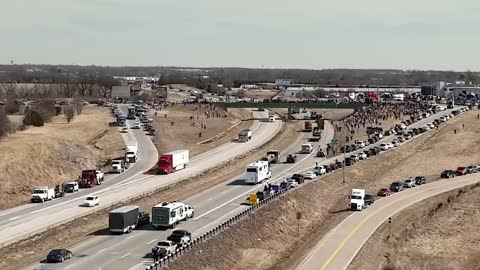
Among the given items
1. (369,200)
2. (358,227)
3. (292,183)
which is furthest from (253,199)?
(369,200)

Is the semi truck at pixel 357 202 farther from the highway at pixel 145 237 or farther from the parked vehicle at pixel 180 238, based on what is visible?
the parked vehicle at pixel 180 238

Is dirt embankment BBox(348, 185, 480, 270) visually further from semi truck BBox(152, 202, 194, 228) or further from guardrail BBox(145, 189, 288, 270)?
semi truck BBox(152, 202, 194, 228)

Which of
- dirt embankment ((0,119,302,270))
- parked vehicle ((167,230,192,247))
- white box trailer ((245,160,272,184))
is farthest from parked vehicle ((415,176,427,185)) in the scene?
parked vehicle ((167,230,192,247))

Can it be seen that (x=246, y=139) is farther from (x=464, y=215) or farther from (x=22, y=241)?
(x=22, y=241)

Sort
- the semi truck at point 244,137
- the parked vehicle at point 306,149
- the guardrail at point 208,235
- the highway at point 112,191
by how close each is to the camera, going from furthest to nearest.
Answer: the semi truck at point 244,137 → the parked vehicle at point 306,149 → the highway at point 112,191 → the guardrail at point 208,235

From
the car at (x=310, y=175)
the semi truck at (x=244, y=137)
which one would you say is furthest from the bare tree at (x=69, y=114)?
the car at (x=310, y=175)

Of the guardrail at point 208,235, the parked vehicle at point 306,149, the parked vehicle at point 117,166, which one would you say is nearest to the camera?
the guardrail at point 208,235

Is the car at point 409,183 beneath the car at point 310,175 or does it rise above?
beneath
